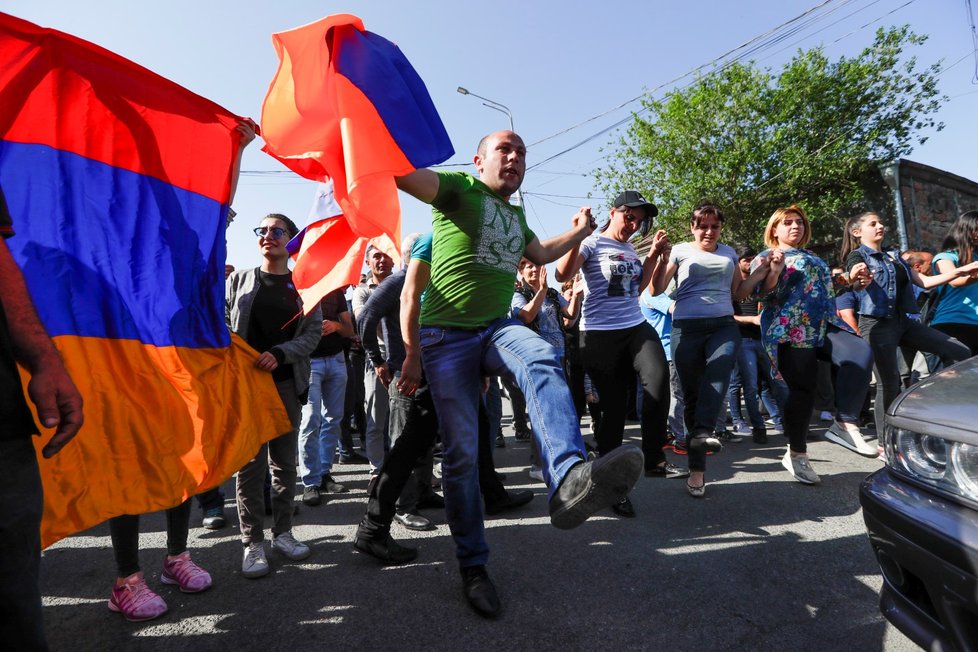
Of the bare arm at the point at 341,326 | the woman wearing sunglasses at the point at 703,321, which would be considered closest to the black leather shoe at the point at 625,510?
the woman wearing sunglasses at the point at 703,321

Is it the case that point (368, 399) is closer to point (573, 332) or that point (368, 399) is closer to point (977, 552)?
point (573, 332)

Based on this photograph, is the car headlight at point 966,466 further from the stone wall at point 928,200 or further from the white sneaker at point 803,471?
the stone wall at point 928,200

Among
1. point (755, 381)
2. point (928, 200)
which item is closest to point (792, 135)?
point (928, 200)

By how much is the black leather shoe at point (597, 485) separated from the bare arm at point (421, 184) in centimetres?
136

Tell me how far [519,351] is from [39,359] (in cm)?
157

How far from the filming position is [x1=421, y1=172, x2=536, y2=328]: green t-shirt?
8.23ft

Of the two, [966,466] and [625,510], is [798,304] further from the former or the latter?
[966,466]

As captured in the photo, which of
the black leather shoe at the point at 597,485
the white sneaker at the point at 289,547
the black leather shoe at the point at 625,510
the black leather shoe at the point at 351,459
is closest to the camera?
the black leather shoe at the point at 597,485

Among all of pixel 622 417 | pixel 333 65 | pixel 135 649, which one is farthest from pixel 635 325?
pixel 135 649

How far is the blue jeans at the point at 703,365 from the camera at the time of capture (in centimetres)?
388

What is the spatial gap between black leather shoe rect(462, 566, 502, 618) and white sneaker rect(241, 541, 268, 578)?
3.80ft

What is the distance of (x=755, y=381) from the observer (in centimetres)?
604

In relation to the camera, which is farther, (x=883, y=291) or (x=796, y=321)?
(x=883, y=291)

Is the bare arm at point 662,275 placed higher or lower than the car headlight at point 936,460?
higher
